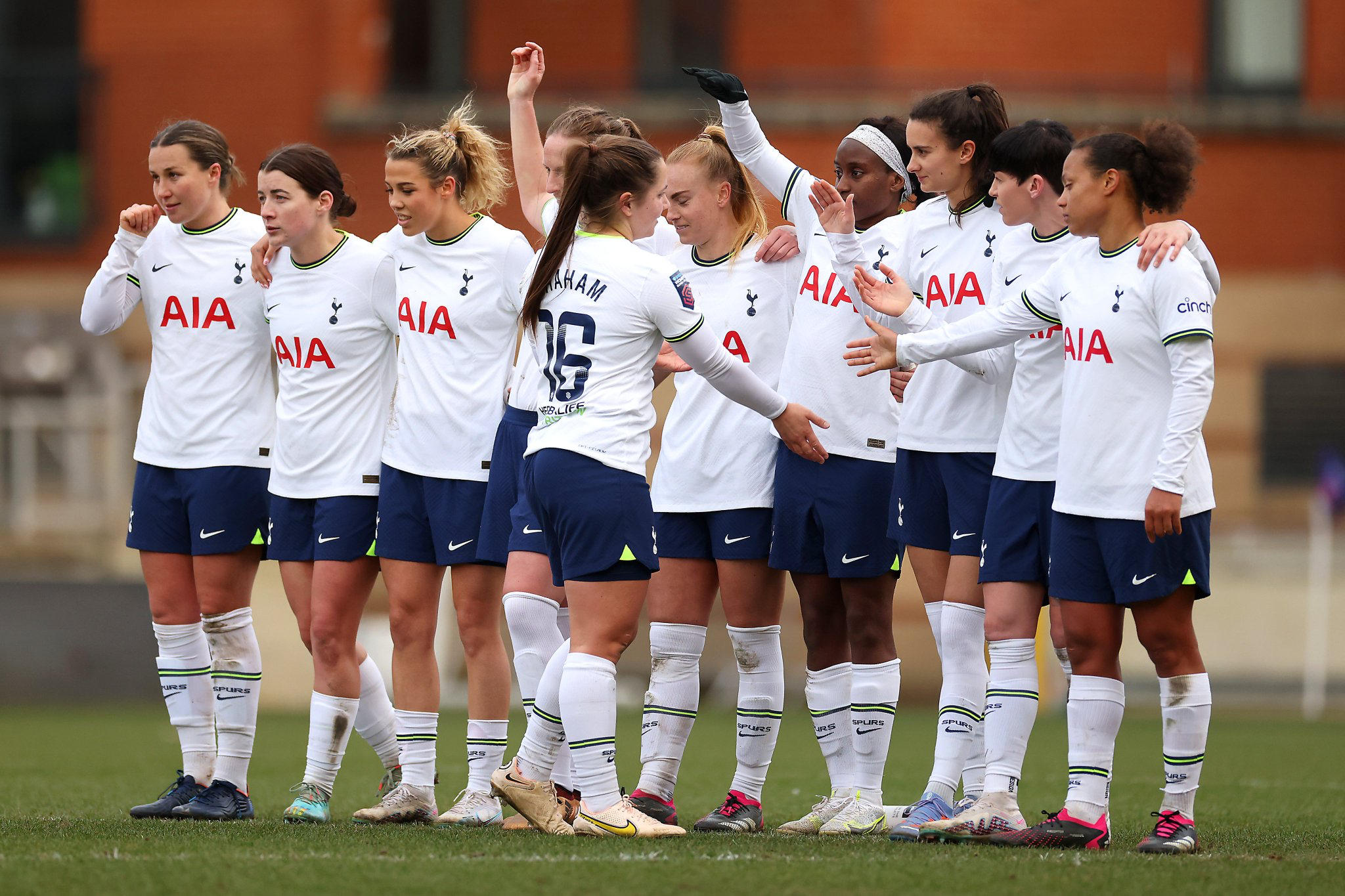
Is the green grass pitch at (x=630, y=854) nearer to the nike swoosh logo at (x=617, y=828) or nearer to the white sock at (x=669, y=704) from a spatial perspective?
the nike swoosh logo at (x=617, y=828)

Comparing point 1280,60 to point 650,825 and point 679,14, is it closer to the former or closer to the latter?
point 679,14

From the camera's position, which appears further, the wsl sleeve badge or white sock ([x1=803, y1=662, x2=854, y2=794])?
white sock ([x1=803, y1=662, x2=854, y2=794])

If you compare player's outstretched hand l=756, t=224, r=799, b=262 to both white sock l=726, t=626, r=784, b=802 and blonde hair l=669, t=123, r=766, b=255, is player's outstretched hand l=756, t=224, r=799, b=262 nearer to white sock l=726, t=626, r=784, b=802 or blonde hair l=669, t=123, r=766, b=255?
blonde hair l=669, t=123, r=766, b=255

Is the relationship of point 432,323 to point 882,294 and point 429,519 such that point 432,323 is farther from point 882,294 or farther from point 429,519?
point 882,294

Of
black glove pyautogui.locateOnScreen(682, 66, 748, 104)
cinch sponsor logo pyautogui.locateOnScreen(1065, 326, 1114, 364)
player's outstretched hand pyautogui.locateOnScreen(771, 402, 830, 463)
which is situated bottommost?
player's outstretched hand pyautogui.locateOnScreen(771, 402, 830, 463)

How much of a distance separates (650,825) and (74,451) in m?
13.1

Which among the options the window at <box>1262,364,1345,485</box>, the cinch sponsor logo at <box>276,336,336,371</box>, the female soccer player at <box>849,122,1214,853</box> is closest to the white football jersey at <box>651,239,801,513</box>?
the female soccer player at <box>849,122,1214,853</box>

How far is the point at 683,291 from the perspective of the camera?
18.0 ft

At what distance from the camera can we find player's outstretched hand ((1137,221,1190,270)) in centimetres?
537

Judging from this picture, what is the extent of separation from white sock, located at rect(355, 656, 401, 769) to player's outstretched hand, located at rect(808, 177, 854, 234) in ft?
8.21

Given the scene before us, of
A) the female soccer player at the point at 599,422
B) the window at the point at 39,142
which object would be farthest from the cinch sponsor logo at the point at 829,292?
the window at the point at 39,142

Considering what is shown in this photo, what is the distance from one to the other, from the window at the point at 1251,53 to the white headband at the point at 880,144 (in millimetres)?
11967

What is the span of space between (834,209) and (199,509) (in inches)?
103

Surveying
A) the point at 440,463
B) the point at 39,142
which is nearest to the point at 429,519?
the point at 440,463
